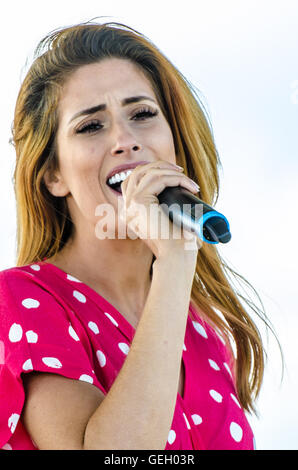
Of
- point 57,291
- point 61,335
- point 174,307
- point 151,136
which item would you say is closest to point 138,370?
point 174,307

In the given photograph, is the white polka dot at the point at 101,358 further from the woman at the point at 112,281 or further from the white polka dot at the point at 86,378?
the white polka dot at the point at 86,378

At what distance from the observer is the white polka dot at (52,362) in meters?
1.58

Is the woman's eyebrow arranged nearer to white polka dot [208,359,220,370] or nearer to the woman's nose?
the woman's nose

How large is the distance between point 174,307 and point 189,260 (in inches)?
5.5

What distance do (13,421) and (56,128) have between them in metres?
0.85

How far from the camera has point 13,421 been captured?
5.13 feet

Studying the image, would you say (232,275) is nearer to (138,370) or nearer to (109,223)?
(109,223)

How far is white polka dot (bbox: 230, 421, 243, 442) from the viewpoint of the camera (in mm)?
1982

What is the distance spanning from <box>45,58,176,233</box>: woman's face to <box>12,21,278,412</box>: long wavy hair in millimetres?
51

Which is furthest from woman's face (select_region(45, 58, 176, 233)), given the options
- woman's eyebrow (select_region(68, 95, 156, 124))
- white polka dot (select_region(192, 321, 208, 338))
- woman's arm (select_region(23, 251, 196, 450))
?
white polka dot (select_region(192, 321, 208, 338))

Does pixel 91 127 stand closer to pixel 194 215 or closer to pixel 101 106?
pixel 101 106

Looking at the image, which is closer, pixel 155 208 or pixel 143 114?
pixel 155 208
